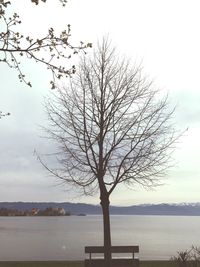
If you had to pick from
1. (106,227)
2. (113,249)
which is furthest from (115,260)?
(106,227)

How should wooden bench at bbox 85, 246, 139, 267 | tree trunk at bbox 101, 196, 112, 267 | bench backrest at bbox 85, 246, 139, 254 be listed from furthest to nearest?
bench backrest at bbox 85, 246, 139, 254
wooden bench at bbox 85, 246, 139, 267
tree trunk at bbox 101, 196, 112, 267

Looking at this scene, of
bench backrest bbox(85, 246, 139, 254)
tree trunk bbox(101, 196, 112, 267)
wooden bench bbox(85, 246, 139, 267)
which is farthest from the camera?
bench backrest bbox(85, 246, 139, 254)

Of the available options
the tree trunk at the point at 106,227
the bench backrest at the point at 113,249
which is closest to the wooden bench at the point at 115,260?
the bench backrest at the point at 113,249

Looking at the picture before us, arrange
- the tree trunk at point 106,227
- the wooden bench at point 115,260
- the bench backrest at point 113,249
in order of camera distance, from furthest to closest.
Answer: the bench backrest at point 113,249 < the wooden bench at point 115,260 < the tree trunk at point 106,227

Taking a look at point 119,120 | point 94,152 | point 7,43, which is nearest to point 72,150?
point 94,152

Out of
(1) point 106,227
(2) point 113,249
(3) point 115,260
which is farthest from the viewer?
(2) point 113,249

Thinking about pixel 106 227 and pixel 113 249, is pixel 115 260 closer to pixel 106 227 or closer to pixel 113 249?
pixel 113 249

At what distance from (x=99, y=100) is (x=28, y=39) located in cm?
880

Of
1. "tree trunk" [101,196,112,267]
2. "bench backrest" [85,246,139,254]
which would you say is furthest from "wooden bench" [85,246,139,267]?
"tree trunk" [101,196,112,267]

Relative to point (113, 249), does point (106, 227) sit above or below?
above

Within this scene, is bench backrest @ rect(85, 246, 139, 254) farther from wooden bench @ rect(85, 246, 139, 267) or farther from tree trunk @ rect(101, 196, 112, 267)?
tree trunk @ rect(101, 196, 112, 267)

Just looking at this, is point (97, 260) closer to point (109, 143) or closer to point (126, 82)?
point (109, 143)

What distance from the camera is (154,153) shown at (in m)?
15.9

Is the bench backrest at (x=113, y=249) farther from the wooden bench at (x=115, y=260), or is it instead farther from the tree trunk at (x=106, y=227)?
the tree trunk at (x=106, y=227)
